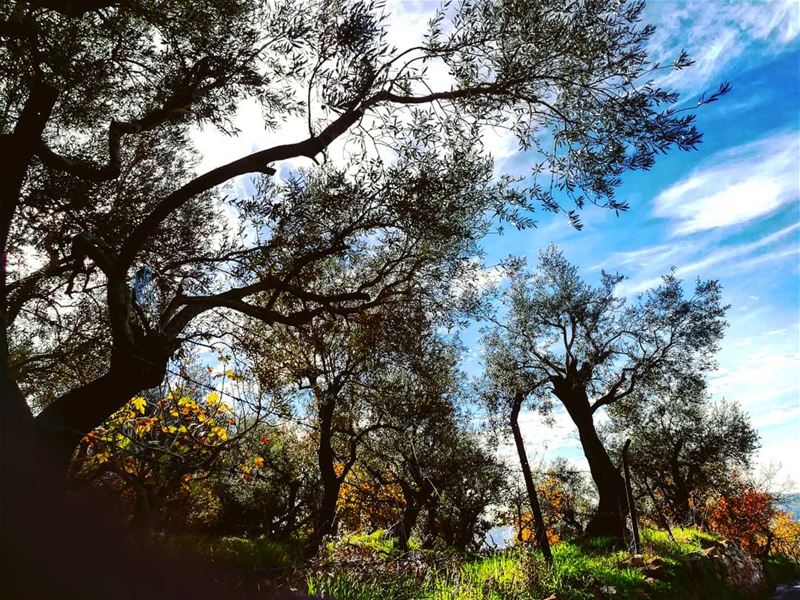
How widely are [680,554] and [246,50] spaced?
15769mm

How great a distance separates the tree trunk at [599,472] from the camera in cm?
1780

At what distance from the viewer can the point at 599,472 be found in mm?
19500

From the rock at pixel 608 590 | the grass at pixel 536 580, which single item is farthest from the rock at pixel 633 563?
the rock at pixel 608 590

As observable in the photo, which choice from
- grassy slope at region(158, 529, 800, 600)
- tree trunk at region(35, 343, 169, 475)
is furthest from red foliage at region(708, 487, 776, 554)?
tree trunk at region(35, 343, 169, 475)

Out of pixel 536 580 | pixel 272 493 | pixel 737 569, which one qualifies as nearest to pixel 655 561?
pixel 536 580

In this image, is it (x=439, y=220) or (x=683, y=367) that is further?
(x=683, y=367)

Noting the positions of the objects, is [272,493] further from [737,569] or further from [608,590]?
[737,569]

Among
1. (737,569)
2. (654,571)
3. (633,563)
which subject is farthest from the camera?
(737,569)

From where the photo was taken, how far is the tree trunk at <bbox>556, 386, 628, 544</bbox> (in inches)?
701

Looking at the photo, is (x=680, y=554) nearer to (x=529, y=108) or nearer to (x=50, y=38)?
(x=529, y=108)

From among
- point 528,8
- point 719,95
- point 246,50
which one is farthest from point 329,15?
point 719,95

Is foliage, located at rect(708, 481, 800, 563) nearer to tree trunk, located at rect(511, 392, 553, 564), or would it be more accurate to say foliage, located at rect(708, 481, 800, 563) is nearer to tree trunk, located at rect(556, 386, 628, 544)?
tree trunk, located at rect(556, 386, 628, 544)

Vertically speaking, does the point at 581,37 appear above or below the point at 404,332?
above

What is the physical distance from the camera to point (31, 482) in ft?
13.5
